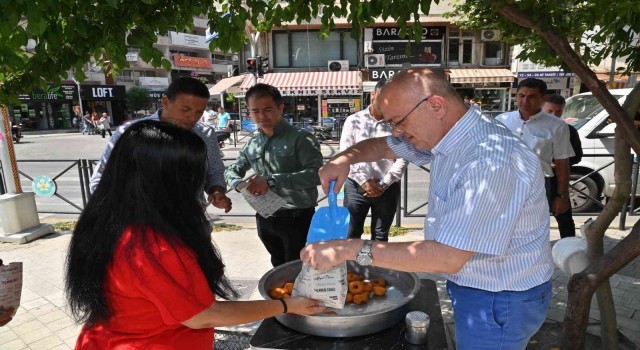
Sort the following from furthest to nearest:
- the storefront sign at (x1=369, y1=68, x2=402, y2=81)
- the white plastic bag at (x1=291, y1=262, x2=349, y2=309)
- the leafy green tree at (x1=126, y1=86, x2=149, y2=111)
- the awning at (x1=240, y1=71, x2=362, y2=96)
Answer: the leafy green tree at (x1=126, y1=86, x2=149, y2=111) → the storefront sign at (x1=369, y1=68, x2=402, y2=81) → the awning at (x1=240, y1=71, x2=362, y2=96) → the white plastic bag at (x1=291, y1=262, x2=349, y2=309)

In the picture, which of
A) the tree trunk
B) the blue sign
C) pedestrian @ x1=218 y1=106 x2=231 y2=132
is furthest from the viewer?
pedestrian @ x1=218 y1=106 x2=231 y2=132

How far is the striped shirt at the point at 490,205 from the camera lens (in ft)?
4.21

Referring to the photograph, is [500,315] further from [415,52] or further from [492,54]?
[492,54]

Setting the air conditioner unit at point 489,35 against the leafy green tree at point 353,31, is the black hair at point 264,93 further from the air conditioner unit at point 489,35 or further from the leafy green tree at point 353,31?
the air conditioner unit at point 489,35

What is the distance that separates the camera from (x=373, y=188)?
3.67m

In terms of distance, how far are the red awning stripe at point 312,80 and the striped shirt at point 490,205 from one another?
64.4ft

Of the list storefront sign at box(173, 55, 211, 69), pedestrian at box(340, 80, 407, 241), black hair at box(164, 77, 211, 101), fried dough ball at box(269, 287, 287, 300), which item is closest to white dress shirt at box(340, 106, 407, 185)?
pedestrian at box(340, 80, 407, 241)

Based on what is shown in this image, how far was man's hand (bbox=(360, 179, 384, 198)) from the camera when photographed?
3.68 meters

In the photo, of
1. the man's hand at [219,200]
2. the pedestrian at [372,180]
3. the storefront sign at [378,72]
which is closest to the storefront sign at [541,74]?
the storefront sign at [378,72]

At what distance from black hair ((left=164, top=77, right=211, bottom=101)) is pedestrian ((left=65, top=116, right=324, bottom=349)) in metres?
1.43

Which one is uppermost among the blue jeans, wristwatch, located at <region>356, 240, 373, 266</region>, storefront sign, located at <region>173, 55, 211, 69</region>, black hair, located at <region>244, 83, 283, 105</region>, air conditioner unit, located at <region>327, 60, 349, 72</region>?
storefront sign, located at <region>173, 55, 211, 69</region>

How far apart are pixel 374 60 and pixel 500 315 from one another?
71.1ft

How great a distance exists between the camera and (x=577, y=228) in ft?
18.4

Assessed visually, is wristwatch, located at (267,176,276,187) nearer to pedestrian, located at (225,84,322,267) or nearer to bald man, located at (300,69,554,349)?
pedestrian, located at (225,84,322,267)
